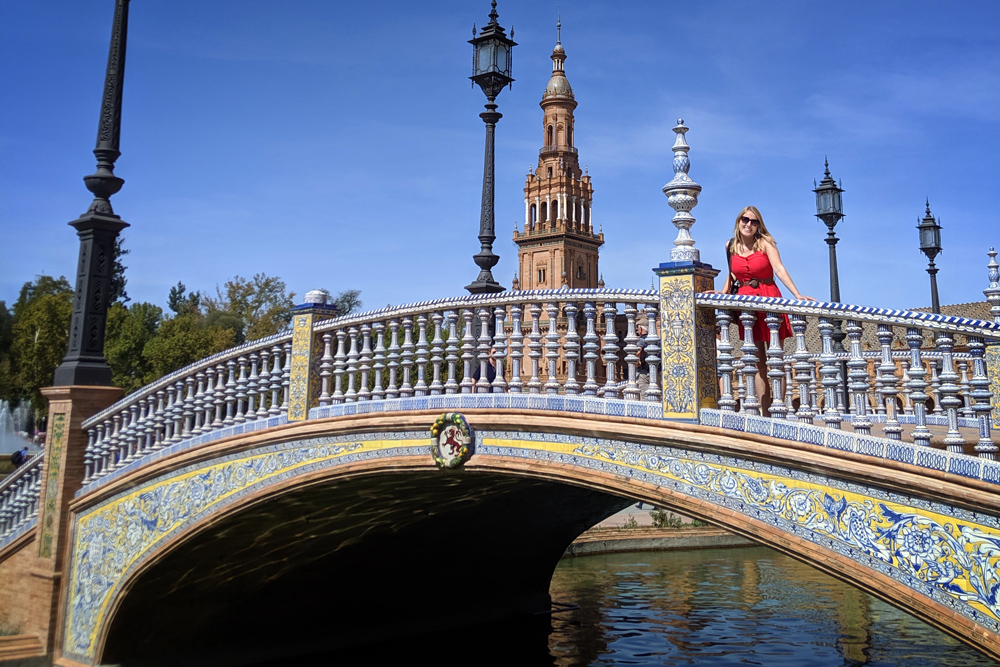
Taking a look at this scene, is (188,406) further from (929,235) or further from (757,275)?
(929,235)

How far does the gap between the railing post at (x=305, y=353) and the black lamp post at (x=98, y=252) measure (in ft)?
10.6

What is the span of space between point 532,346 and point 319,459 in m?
2.68

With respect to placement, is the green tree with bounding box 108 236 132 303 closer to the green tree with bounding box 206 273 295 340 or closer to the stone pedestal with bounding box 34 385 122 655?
the green tree with bounding box 206 273 295 340

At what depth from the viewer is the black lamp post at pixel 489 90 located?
10.5 meters

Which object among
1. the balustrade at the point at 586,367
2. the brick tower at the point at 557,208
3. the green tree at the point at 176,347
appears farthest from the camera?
the brick tower at the point at 557,208

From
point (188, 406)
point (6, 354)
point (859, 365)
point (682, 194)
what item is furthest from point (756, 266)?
point (6, 354)

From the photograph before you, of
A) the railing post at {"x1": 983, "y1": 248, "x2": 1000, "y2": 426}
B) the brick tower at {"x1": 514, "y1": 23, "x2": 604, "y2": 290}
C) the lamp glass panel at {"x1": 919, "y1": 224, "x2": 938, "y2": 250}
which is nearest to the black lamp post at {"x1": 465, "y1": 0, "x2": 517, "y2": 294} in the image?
the railing post at {"x1": 983, "y1": 248, "x2": 1000, "y2": 426}

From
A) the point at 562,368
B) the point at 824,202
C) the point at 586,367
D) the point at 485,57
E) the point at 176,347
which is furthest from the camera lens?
the point at 176,347

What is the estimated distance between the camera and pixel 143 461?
34.3ft

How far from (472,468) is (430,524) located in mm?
5588

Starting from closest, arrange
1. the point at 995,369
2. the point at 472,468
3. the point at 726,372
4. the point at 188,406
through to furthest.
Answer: the point at 726,372
the point at 472,468
the point at 995,369
the point at 188,406

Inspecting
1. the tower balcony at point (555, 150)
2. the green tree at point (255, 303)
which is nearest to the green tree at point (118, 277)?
the green tree at point (255, 303)

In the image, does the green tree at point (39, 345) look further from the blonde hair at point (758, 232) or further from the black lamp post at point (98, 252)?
the blonde hair at point (758, 232)

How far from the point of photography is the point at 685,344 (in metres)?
6.56
